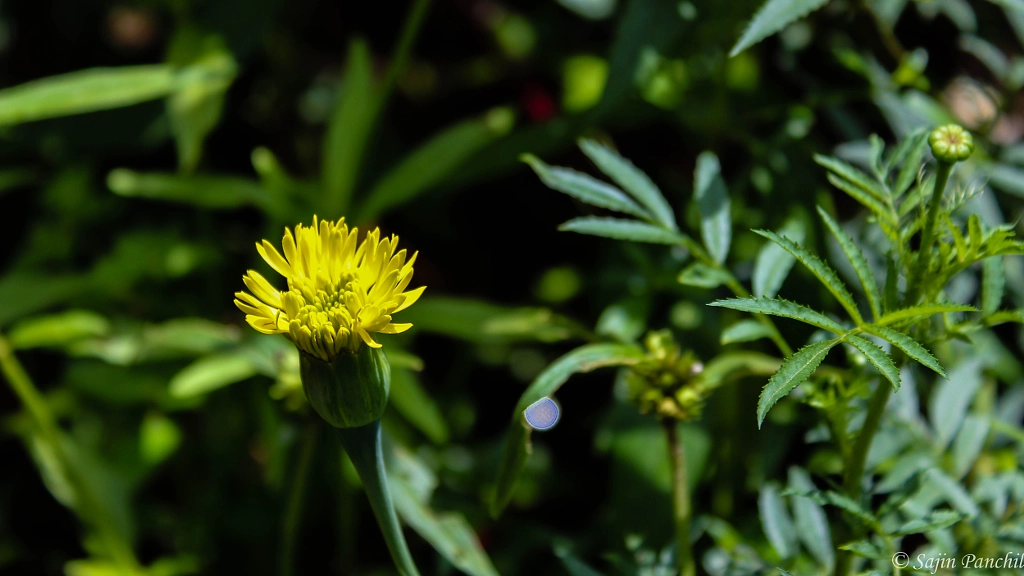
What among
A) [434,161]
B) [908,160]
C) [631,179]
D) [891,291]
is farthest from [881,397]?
[434,161]

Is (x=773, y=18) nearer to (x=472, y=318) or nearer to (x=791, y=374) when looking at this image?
(x=791, y=374)

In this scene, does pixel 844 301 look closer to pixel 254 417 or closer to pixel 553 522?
pixel 553 522

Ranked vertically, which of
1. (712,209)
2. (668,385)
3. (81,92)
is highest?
(81,92)

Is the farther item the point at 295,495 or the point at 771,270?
the point at 295,495

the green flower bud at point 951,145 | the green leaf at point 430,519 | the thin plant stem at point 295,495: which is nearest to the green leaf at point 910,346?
the green flower bud at point 951,145

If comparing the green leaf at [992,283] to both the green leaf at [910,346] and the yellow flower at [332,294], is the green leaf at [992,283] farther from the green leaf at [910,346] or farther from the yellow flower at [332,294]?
the yellow flower at [332,294]

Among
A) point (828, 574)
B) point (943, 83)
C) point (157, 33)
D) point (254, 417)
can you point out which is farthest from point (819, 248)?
point (157, 33)
